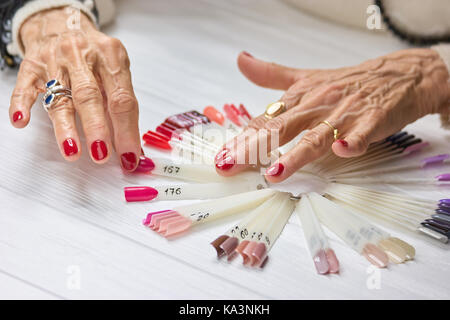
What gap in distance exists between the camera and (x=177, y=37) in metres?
1.27

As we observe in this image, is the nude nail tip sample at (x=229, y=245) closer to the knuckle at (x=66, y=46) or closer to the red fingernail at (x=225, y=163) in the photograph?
the red fingernail at (x=225, y=163)

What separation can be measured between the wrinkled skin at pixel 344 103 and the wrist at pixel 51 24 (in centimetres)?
32

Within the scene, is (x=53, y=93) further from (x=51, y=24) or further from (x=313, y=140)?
(x=313, y=140)

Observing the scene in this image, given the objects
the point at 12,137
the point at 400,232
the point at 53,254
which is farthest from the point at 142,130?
the point at 400,232

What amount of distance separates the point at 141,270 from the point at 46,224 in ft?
0.52

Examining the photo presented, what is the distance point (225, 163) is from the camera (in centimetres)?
80

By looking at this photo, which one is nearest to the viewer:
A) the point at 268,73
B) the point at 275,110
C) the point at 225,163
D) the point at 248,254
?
the point at 248,254

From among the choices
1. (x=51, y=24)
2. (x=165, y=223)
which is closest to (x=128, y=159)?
(x=165, y=223)

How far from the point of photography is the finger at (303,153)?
2.61 feet

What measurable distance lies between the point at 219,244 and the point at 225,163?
5.6 inches

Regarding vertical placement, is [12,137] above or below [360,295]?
below

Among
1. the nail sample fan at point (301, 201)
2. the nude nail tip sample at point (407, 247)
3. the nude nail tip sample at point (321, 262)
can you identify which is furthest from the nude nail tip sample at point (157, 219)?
the nude nail tip sample at point (407, 247)

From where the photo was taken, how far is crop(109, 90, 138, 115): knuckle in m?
0.83

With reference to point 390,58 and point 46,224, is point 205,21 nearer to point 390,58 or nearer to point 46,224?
point 390,58
